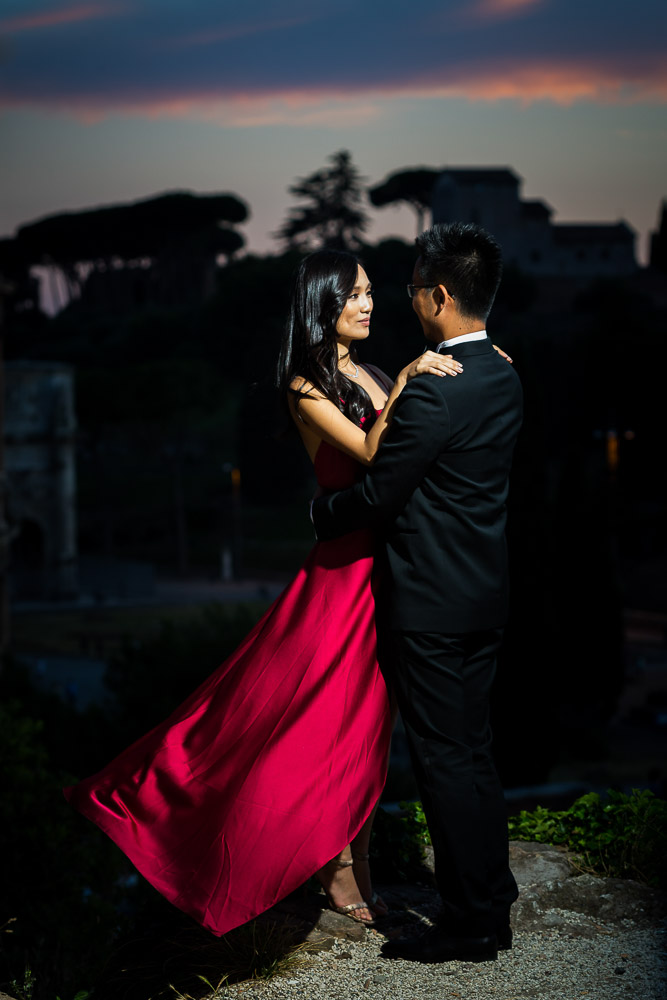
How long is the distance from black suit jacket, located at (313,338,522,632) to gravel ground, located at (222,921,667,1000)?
0.96m

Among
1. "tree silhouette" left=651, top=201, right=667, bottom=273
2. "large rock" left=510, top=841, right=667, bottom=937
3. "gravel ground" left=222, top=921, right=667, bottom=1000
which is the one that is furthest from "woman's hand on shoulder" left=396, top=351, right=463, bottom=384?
"tree silhouette" left=651, top=201, right=667, bottom=273

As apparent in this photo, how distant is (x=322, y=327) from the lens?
3.27 m

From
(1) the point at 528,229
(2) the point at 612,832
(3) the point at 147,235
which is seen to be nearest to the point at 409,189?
(1) the point at 528,229

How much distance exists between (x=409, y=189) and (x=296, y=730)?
70919 mm

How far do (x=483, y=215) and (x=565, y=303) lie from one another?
23.1 ft

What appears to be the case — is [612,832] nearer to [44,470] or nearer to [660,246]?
[44,470]

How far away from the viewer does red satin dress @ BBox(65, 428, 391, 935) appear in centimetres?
309

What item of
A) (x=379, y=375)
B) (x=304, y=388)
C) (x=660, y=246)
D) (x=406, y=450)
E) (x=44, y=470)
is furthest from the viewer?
(x=660, y=246)

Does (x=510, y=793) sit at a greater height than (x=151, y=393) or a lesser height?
lesser

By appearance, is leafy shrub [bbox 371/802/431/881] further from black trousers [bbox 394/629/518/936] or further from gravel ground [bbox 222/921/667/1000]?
black trousers [bbox 394/629/518/936]

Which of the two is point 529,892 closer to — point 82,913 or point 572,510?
point 82,913

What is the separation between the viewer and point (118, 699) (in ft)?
41.9

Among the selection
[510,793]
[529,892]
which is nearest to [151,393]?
[510,793]

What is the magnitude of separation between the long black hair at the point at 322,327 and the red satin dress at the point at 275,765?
184 millimetres
